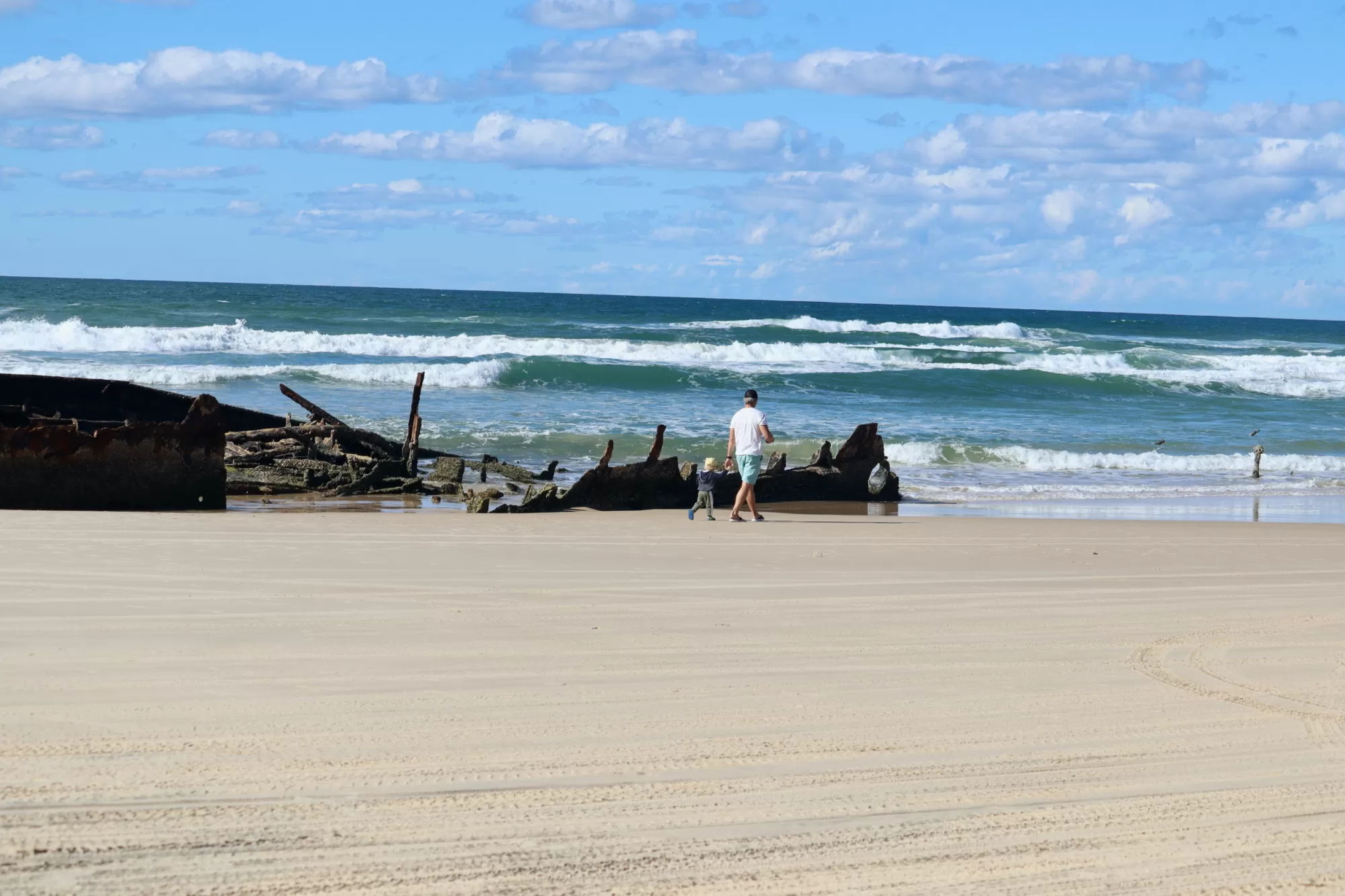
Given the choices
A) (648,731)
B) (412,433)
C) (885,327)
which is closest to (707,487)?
(412,433)

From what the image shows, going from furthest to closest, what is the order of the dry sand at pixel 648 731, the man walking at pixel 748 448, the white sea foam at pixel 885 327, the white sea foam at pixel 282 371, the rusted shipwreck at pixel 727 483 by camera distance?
the white sea foam at pixel 885 327 → the white sea foam at pixel 282 371 → the rusted shipwreck at pixel 727 483 → the man walking at pixel 748 448 → the dry sand at pixel 648 731

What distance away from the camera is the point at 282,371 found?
93.9ft

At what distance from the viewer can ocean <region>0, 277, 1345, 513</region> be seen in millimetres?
17750

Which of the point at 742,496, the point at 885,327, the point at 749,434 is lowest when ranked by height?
the point at 742,496

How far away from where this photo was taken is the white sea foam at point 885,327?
53500mm

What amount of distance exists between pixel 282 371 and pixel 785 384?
12514 millimetres

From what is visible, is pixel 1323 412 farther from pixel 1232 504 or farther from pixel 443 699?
pixel 443 699

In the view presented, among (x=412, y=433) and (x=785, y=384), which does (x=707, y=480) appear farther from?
(x=785, y=384)

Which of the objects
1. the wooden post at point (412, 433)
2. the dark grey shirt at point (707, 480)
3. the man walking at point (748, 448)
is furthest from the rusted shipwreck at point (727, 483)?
the wooden post at point (412, 433)

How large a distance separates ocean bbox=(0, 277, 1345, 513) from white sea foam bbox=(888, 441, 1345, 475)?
0.16ft

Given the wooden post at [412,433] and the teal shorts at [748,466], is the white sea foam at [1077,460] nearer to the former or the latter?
the teal shorts at [748,466]

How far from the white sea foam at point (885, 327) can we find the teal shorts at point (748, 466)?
4077 centimetres

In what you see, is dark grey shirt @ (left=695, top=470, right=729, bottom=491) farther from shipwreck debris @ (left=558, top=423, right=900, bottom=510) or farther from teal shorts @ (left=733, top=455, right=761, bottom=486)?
shipwreck debris @ (left=558, top=423, right=900, bottom=510)

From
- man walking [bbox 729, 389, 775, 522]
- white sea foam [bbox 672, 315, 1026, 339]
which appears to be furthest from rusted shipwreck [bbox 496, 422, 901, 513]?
white sea foam [bbox 672, 315, 1026, 339]
